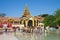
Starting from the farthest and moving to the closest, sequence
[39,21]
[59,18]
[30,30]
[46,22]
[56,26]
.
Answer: [39,21], [46,22], [56,26], [59,18], [30,30]

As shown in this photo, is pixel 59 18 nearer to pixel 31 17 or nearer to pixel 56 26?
pixel 56 26

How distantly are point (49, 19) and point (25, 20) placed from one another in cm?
1142

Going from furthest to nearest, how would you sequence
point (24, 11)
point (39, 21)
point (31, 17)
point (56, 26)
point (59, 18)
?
1. point (24, 11)
2. point (39, 21)
3. point (31, 17)
4. point (56, 26)
5. point (59, 18)

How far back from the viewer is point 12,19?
8462 cm

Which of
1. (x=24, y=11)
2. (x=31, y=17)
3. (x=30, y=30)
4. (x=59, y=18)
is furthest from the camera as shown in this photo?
(x=24, y=11)

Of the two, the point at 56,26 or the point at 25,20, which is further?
the point at 25,20

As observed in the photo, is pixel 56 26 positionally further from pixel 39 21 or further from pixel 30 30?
pixel 30 30

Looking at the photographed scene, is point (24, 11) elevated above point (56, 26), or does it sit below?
above

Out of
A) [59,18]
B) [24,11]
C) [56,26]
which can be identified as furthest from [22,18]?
[59,18]

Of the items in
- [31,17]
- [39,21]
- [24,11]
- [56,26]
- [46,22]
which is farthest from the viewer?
[24,11]

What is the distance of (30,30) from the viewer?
1601 inches

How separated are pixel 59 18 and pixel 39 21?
91.4 feet

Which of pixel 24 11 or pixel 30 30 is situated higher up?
pixel 24 11

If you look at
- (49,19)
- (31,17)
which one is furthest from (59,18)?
(31,17)
